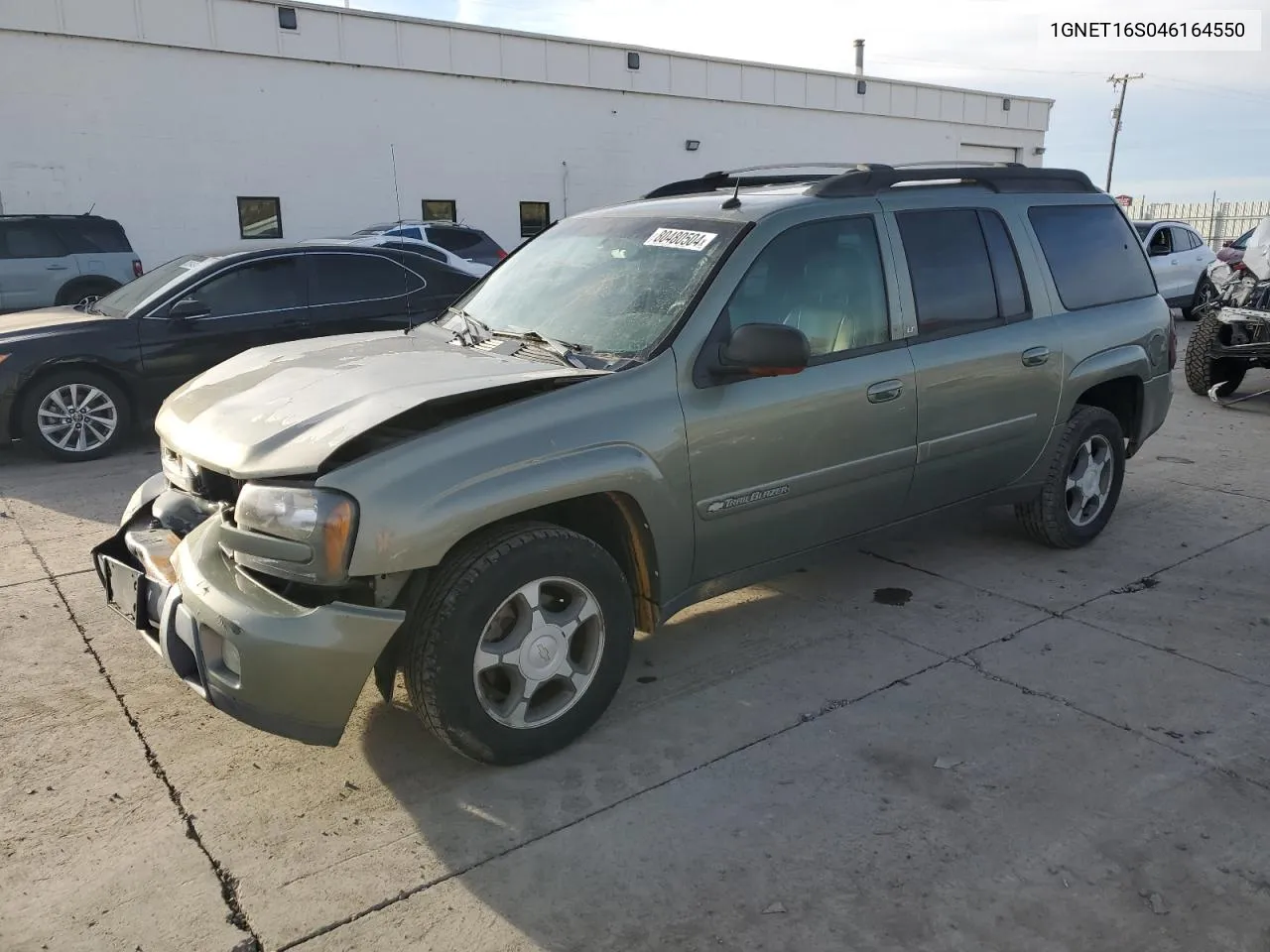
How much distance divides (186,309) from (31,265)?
6.63m

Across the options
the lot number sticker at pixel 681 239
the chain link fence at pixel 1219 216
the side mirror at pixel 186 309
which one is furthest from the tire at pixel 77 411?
the chain link fence at pixel 1219 216

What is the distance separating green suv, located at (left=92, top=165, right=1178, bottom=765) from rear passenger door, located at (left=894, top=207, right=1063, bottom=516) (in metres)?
0.01

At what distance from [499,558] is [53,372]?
19.0ft

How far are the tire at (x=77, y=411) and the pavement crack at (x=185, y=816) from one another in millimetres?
3184

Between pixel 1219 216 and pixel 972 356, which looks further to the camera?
pixel 1219 216

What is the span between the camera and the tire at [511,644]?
2.93 meters

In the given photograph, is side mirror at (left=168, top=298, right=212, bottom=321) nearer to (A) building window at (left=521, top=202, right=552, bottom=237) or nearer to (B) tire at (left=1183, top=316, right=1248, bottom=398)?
(B) tire at (left=1183, top=316, right=1248, bottom=398)

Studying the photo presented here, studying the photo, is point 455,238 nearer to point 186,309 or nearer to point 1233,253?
point 186,309

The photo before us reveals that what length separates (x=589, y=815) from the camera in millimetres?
3006

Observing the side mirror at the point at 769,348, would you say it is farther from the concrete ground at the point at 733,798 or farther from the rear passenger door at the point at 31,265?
the rear passenger door at the point at 31,265

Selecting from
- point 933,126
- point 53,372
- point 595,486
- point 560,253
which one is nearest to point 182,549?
point 595,486

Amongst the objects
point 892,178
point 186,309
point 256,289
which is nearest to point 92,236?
point 256,289

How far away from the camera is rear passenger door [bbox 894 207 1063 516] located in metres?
4.16

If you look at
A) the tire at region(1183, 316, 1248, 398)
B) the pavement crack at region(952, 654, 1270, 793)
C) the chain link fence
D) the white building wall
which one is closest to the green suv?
the pavement crack at region(952, 654, 1270, 793)
